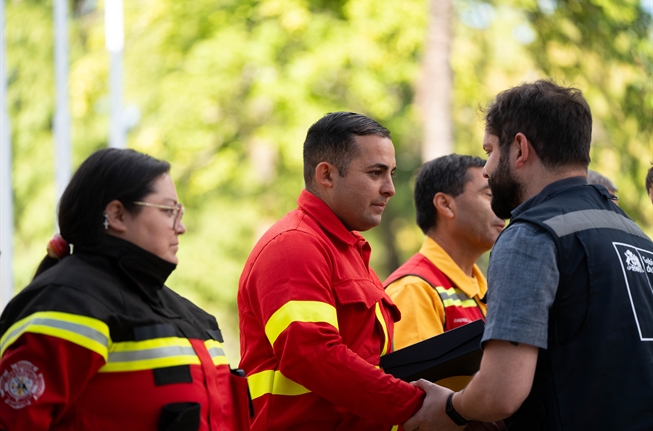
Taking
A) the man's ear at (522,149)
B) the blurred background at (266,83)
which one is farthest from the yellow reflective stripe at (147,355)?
the blurred background at (266,83)

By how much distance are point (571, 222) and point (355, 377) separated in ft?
3.38

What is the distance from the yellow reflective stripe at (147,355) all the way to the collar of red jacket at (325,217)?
1019mm

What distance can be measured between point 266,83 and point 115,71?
12.1 feet

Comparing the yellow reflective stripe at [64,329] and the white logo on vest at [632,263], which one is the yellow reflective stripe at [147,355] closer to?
the yellow reflective stripe at [64,329]

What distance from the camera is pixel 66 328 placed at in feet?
8.79

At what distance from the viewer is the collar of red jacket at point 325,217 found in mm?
3768

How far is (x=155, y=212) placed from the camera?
3055mm

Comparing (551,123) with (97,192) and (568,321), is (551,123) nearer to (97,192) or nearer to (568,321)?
(568,321)

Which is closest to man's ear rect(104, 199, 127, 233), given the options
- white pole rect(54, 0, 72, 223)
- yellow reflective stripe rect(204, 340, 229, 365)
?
yellow reflective stripe rect(204, 340, 229, 365)

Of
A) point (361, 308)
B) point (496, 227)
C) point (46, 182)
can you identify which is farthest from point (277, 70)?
point (361, 308)

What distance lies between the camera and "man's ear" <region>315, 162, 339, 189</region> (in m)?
3.85

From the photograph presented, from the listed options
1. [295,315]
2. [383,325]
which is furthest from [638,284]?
[295,315]

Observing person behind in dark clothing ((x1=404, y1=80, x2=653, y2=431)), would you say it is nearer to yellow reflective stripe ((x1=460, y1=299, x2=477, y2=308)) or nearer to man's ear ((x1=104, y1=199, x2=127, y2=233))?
man's ear ((x1=104, y1=199, x2=127, y2=233))

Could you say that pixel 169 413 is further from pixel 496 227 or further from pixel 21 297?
pixel 496 227
